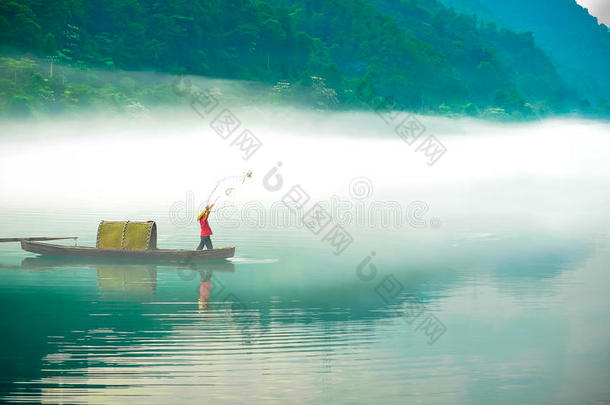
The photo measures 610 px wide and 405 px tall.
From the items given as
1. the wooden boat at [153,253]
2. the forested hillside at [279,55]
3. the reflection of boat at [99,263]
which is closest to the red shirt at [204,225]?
the wooden boat at [153,253]

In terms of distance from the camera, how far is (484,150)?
138 m

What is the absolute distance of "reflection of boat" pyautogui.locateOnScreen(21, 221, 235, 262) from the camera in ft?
77.9

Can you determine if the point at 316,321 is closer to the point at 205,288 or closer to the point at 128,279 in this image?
the point at 205,288

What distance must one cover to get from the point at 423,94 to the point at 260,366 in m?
132

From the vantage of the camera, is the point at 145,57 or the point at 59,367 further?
the point at 145,57

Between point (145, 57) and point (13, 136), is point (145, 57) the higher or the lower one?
the higher one

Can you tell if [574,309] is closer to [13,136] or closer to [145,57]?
[13,136]

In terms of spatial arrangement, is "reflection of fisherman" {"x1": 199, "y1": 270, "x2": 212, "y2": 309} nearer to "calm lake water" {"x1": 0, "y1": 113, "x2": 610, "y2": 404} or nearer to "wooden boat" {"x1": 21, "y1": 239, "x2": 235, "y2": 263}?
"calm lake water" {"x1": 0, "y1": 113, "x2": 610, "y2": 404}

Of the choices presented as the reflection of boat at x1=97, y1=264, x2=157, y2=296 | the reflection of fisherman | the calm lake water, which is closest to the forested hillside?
the calm lake water

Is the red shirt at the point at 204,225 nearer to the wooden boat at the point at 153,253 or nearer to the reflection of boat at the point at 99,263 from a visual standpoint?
the wooden boat at the point at 153,253

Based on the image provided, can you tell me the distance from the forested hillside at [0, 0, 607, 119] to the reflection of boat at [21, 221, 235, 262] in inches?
2682

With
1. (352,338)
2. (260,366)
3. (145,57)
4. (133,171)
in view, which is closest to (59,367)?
(260,366)

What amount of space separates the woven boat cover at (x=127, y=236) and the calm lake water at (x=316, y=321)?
2.15 feet

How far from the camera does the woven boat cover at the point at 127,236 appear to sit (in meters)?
23.8
